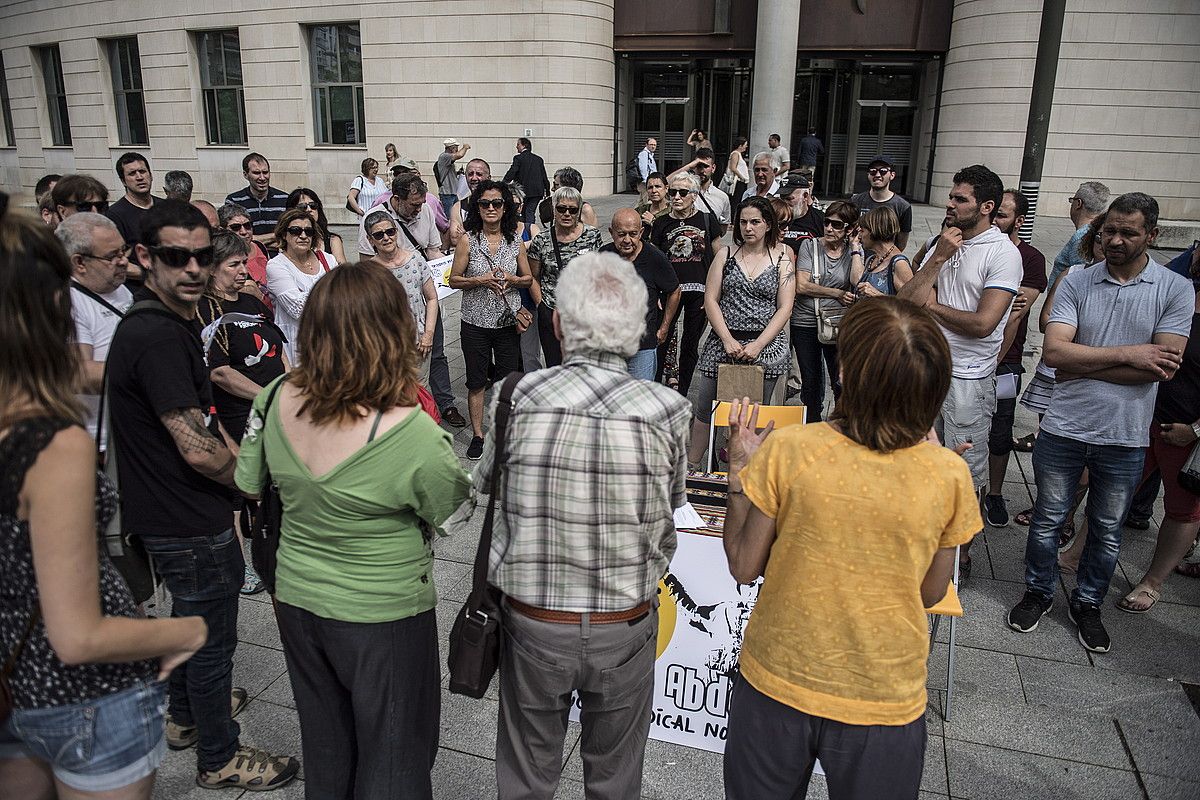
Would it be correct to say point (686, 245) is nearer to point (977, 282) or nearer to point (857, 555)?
point (977, 282)

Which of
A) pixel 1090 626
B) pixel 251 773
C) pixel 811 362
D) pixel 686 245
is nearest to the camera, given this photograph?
pixel 251 773

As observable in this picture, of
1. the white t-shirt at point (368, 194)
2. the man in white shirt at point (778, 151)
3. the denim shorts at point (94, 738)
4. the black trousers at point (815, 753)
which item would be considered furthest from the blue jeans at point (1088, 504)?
the man in white shirt at point (778, 151)

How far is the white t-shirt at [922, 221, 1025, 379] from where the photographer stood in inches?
160

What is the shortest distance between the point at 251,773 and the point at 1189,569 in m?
4.89

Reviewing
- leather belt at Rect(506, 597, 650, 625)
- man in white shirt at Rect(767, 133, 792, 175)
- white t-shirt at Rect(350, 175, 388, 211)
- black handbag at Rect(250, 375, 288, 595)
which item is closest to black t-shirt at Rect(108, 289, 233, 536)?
black handbag at Rect(250, 375, 288, 595)

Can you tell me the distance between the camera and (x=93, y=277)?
330 centimetres

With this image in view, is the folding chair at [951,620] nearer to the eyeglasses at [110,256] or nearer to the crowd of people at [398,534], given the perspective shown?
the crowd of people at [398,534]

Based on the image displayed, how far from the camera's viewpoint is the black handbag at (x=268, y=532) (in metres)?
2.41

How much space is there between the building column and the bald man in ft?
45.4

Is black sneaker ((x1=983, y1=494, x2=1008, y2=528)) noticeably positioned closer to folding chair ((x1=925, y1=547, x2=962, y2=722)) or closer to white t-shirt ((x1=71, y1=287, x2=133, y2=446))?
folding chair ((x1=925, y1=547, x2=962, y2=722))

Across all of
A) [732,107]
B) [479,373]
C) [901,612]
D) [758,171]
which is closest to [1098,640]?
[901,612]

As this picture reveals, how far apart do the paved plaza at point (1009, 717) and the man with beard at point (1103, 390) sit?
219mm

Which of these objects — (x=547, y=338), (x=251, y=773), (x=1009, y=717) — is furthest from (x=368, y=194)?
(x=1009, y=717)

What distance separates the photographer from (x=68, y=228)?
3.22m
